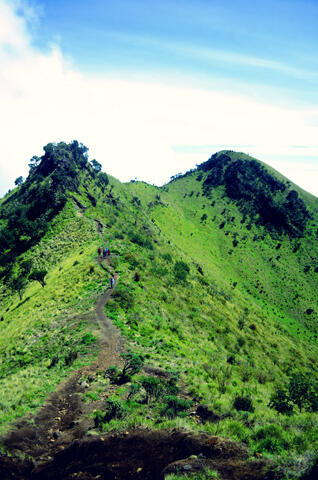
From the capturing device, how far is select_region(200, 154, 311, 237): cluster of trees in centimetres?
15112

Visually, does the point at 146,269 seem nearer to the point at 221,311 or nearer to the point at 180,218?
the point at 221,311

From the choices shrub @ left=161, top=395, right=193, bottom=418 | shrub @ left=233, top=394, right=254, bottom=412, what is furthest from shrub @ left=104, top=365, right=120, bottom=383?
shrub @ left=233, top=394, right=254, bottom=412

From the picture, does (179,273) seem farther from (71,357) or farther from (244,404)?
(244,404)

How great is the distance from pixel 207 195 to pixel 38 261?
141 meters

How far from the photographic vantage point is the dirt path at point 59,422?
1256cm

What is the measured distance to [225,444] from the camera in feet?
37.6

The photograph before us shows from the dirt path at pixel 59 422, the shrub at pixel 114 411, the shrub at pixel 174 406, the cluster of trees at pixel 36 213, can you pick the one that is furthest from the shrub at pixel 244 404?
the cluster of trees at pixel 36 213

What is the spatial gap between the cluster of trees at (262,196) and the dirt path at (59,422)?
490 ft

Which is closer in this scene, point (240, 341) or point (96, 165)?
point (240, 341)

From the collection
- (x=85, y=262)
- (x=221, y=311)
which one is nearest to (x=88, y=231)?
(x=85, y=262)

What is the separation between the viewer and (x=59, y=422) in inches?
582

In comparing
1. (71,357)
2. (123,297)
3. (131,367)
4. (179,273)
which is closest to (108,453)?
(131,367)

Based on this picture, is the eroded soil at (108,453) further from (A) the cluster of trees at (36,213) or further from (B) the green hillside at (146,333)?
(A) the cluster of trees at (36,213)

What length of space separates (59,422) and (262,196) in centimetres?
17771
